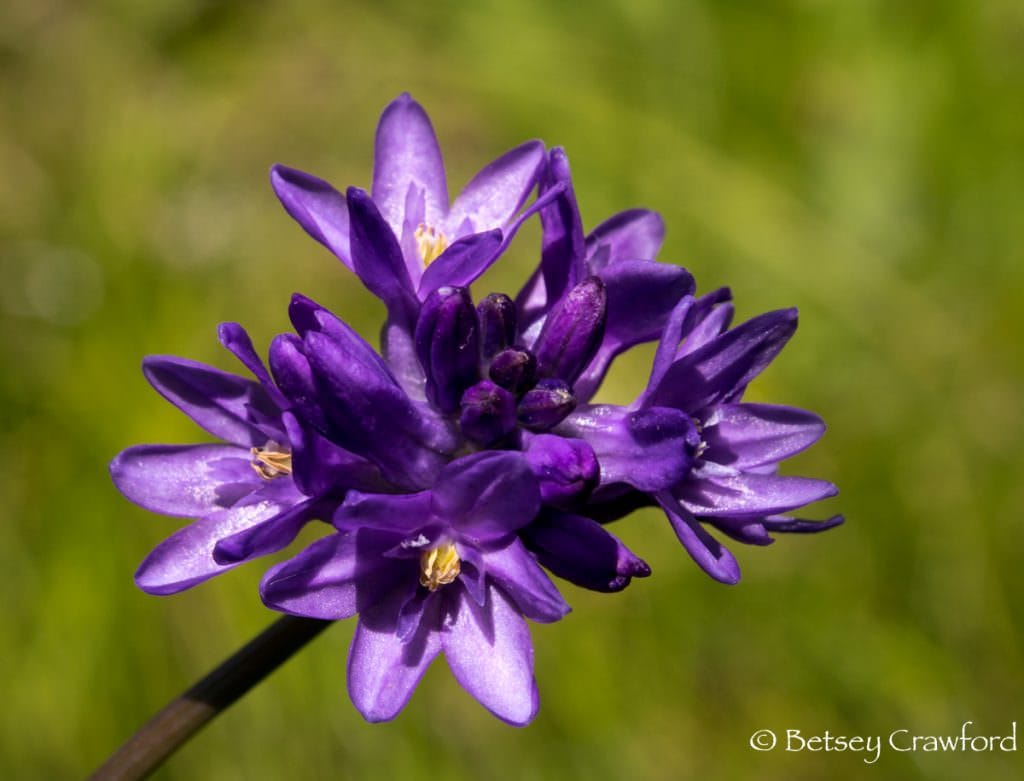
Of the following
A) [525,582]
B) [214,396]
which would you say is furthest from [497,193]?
[525,582]

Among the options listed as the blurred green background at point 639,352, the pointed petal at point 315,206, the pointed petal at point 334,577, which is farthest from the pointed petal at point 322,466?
the blurred green background at point 639,352

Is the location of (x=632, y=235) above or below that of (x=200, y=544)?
above

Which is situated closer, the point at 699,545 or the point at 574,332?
the point at 699,545

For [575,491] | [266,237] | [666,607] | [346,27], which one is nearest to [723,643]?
[666,607]

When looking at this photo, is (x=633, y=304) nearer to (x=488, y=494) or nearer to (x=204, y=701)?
(x=488, y=494)

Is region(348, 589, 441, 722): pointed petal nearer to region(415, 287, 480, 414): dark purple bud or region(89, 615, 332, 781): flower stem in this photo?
region(89, 615, 332, 781): flower stem

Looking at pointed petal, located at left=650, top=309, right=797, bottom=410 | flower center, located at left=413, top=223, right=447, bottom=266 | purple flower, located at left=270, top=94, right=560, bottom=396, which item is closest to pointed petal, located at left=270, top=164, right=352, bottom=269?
purple flower, located at left=270, top=94, right=560, bottom=396

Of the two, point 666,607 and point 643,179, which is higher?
point 643,179

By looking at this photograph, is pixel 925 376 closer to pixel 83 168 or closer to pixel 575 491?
pixel 575 491
